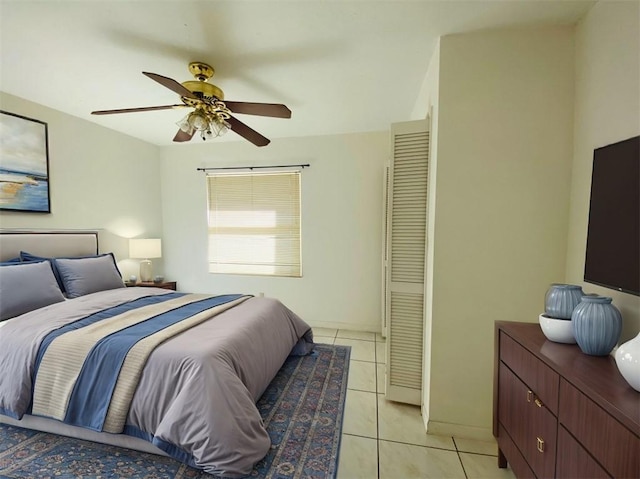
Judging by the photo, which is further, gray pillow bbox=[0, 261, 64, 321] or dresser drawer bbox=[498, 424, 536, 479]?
gray pillow bbox=[0, 261, 64, 321]

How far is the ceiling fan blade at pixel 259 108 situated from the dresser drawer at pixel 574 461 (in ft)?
7.21

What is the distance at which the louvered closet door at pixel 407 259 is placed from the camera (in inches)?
80.5

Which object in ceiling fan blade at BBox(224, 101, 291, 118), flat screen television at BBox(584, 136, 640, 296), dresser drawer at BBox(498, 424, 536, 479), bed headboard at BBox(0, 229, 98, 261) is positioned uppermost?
ceiling fan blade at BBox(224, 101, 291, 118)

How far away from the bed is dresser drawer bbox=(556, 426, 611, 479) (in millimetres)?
1352

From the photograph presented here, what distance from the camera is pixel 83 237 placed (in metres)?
3.15

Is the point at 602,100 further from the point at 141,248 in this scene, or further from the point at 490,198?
the point at 141,248

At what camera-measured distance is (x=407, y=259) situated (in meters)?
2.12

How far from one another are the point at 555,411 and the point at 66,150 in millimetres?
4407

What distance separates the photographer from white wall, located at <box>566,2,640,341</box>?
123cm

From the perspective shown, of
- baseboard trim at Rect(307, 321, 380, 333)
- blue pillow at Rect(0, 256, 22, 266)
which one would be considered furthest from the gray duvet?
baseboard trim at Rect(307, 321, 380, 333)

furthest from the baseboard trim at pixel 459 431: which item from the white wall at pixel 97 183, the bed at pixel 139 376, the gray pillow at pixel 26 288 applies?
the white wall at pixel 97 183

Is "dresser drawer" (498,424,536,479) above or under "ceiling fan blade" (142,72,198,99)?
under

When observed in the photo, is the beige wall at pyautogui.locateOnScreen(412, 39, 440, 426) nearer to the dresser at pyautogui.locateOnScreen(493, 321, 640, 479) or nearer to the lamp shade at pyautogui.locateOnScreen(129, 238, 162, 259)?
the dresser at pyautogui.locateOnScreen(493, 321, 640, 479)

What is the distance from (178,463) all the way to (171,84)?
2.19 metres
